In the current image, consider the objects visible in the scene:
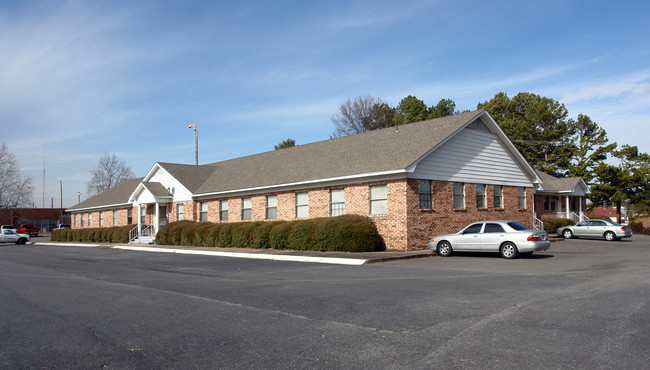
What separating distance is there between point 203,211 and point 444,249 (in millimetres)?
19539

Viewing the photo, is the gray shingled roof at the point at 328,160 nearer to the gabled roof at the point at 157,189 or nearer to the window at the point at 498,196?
the gabled roof at the point at 157,189

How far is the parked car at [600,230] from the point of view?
2903 cm

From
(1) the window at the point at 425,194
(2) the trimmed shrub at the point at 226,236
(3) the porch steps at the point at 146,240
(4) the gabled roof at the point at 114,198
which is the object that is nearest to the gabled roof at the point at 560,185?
(1) the window at the point at 425,194

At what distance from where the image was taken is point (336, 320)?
7586mm

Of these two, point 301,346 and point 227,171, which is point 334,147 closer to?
point 227,171

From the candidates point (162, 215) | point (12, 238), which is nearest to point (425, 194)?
point (162, 215)

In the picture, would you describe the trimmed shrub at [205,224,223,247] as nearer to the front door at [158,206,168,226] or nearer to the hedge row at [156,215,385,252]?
the hedge row at [156,215,385,252]

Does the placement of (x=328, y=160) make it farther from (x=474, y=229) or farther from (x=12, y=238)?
(x=12, y=238)

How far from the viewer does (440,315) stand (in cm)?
779

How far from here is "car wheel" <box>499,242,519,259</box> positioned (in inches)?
704

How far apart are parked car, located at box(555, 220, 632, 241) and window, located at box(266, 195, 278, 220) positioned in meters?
18.7

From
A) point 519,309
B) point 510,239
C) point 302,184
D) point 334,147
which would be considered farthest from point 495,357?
point 334,147

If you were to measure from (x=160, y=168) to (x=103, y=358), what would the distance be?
33434mm

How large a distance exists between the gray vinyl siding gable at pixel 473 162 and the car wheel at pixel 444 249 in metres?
3.47
